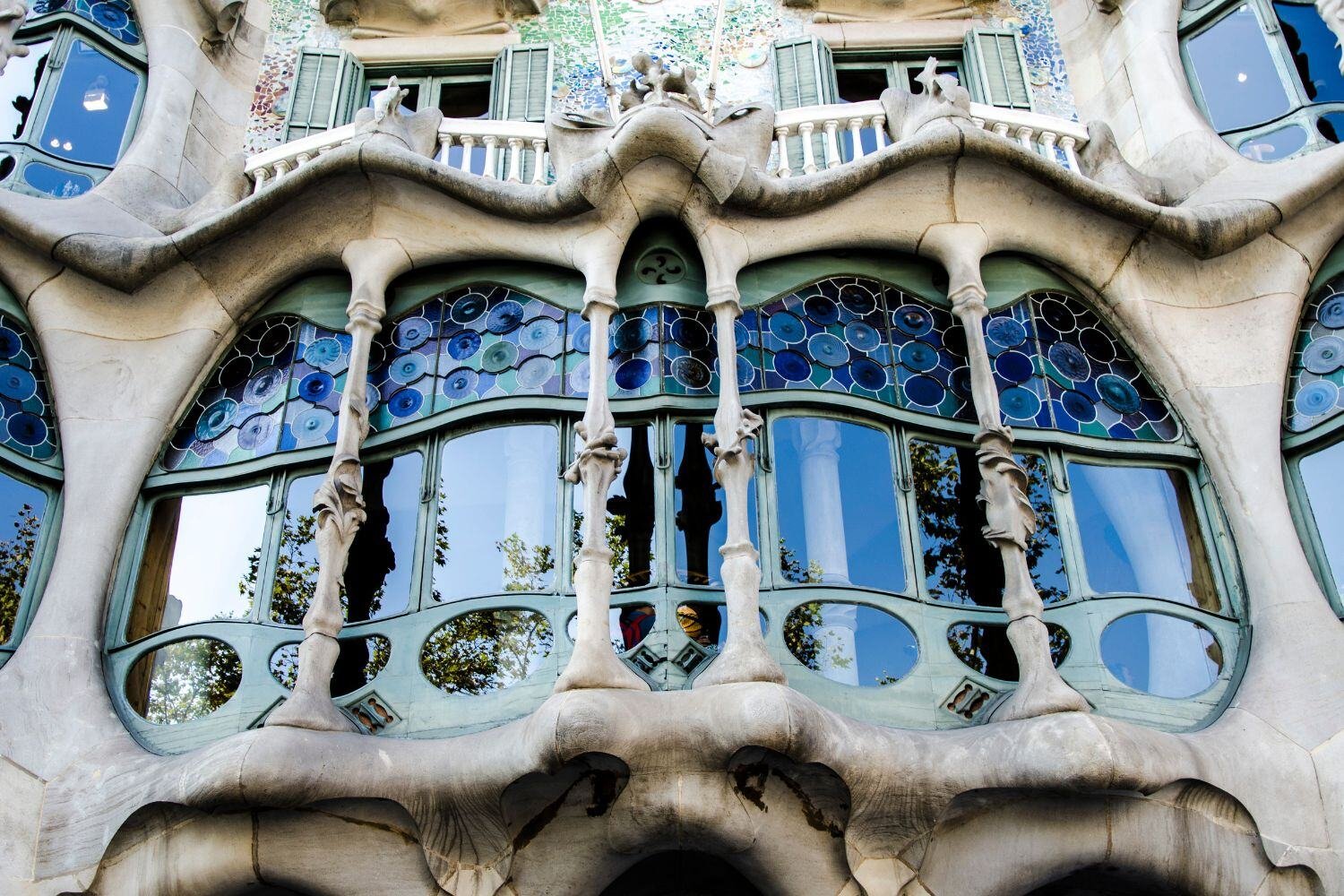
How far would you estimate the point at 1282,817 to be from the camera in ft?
21.6

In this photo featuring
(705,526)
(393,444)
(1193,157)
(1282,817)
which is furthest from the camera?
(1193,157)

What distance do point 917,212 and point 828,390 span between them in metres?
1.31

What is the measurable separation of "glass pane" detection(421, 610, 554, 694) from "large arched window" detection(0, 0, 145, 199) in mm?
4124

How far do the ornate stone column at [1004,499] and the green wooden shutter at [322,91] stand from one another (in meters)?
4.60

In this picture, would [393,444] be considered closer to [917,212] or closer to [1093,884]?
[917,212]

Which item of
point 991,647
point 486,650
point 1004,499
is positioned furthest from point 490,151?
point 991,647

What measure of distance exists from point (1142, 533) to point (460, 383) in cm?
386

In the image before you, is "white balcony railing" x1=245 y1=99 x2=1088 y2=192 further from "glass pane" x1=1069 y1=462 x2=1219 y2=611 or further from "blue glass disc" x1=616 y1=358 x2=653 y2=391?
"glass pane" x1=1069 y1=462 x2=1219 y2=611

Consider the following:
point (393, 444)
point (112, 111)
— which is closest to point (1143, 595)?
point (393, 444)

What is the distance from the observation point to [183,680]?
7199mm

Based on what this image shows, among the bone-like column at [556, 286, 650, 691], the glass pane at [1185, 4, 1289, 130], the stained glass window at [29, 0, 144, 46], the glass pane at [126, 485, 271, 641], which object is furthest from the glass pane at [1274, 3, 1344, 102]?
the stained glass window at [29, 0, 144, 46]

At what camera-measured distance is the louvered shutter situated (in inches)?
392

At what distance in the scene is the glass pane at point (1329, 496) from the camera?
296 inches

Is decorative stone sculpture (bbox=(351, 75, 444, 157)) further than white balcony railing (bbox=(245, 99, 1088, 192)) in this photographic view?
No
